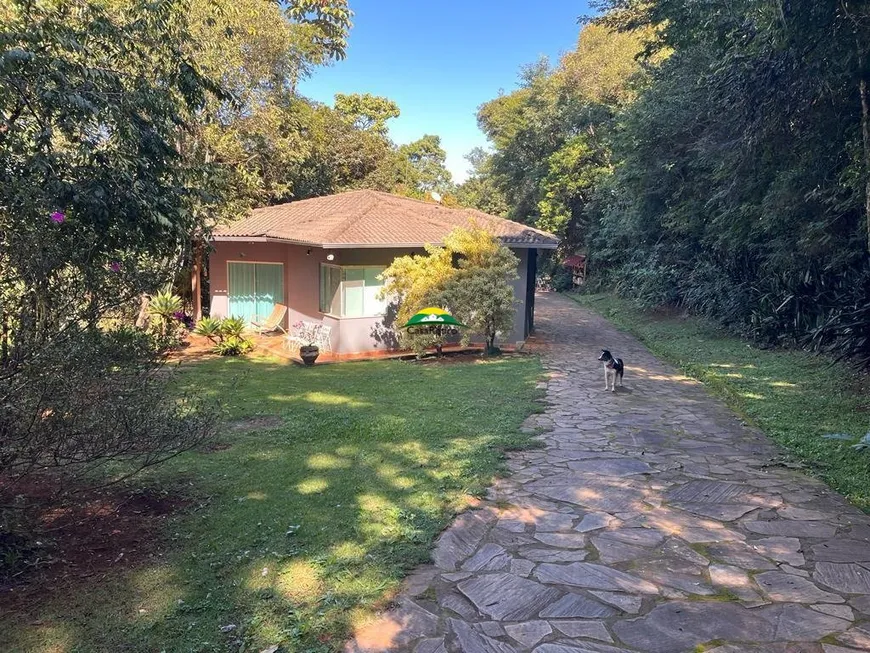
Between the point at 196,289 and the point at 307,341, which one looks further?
the point at 196,289

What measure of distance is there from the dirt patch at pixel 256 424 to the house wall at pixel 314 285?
587 cm

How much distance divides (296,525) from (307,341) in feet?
34.5

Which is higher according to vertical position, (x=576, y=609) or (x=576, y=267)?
(x=576, y=267)

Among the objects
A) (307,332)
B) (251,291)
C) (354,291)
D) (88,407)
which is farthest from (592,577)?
(251,291)

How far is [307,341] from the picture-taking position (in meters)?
14.7

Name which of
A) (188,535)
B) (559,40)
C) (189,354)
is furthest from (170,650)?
(559,40)

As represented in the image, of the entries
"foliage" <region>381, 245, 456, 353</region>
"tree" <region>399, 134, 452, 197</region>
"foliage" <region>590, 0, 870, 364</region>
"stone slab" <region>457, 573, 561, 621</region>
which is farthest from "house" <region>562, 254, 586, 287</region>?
"stone slab" <region>457, 573, 561, 621</region>

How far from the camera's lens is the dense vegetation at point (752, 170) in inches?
279

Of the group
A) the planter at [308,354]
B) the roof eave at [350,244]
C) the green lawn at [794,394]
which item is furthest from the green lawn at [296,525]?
the roof eave at [350,244]


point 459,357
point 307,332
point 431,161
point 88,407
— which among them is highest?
point 431,161

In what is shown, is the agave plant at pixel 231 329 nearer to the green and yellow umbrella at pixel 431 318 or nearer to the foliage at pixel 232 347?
the foliage at pixel 232 347

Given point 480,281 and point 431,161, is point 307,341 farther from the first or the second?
point 431,161

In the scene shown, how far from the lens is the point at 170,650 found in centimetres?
303

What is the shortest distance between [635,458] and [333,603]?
12.9 feet
